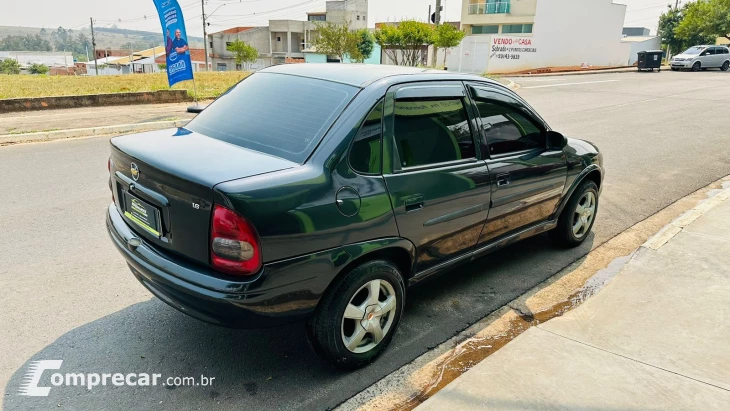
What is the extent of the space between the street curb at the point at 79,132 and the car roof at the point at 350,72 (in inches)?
256

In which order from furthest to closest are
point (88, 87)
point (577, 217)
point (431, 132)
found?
1. point (88, 87)
2. point (577, 217)
3. point (431, 132)

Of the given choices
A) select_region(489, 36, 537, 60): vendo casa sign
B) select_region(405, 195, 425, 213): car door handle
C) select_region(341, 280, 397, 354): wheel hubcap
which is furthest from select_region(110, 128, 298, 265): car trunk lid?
select_region(489, 36, 537, 60): vendo casa sign

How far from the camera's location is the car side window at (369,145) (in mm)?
2994

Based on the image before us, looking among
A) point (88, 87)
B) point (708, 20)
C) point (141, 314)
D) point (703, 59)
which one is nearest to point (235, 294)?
point (141, 314)

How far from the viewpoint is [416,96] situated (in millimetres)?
3453

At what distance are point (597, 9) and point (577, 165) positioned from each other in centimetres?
4662

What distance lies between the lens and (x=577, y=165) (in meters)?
4.73

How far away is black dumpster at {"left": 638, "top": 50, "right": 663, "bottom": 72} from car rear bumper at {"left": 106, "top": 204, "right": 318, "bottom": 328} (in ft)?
127

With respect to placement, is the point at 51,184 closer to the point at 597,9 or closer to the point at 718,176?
the point at 718,176

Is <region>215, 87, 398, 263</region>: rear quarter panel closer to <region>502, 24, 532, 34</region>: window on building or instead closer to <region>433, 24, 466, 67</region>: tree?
<region>433, 24, 466, 67</region>: tree

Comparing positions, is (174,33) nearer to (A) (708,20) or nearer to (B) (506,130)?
(B) (506,130)

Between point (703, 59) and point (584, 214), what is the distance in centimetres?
3847

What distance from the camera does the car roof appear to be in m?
3.41

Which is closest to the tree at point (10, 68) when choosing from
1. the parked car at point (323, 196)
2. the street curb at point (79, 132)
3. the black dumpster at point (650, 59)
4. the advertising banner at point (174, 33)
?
the advertising banner at point (174, 33)
